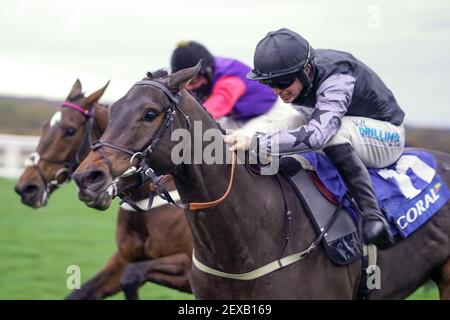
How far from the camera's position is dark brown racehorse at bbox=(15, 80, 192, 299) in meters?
5.32

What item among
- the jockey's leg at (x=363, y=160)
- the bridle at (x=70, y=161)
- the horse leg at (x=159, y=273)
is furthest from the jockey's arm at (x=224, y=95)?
the jockey's leg at (x=363, y=160)

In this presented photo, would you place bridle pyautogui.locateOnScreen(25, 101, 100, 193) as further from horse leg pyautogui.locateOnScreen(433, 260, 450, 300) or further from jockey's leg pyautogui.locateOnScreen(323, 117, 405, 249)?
horse leg pyautogui.locateOnScreen(433, 260, 450, 300)

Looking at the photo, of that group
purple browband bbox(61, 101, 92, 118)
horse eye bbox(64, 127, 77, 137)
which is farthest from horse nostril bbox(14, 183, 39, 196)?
purple browband bbox(61, 101, 92, 118)

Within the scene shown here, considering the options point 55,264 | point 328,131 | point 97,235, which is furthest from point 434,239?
point 97,235

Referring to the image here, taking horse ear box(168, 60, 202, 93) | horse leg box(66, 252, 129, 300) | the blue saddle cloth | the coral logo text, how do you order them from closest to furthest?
horse ear box(168, 60, 202, 93)
the blue saddle cloth
the coral logo text
horse leg box(66, 252, 129, 300)

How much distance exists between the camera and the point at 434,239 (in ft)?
14.6

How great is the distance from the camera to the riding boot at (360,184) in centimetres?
393

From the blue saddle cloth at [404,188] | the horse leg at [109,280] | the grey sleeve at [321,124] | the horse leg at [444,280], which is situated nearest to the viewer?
the grey sleeve at [321,124]

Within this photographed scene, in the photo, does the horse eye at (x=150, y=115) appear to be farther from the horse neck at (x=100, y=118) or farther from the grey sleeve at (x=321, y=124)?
the horse neck at (x=100, y=118)

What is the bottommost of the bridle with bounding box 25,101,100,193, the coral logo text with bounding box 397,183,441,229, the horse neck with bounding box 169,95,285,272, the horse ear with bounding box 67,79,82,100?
the bridle with bounding box 25,101,100,193

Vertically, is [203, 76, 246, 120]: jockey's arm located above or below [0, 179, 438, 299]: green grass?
above

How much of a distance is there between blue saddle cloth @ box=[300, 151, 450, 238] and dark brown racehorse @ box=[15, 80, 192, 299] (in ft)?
5.38

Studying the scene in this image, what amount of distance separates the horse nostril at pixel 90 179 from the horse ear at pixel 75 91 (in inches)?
112

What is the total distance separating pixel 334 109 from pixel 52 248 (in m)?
6.24
